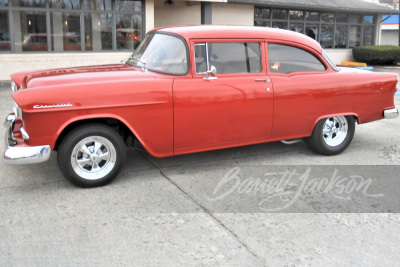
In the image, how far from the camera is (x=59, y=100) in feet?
13.9

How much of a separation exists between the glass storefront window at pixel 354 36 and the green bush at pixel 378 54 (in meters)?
1.17

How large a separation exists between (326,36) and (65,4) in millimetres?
14391

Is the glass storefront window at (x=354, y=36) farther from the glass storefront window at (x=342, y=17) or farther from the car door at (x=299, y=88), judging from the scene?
the car door at (x=299, y=88)

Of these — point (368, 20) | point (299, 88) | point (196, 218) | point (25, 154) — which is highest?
point (368, 20)

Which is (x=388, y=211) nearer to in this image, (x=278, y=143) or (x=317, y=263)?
(x=317, y=263)

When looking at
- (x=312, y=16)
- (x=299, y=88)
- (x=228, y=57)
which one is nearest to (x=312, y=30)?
(x=312, y=16)

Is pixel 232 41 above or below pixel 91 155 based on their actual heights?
above

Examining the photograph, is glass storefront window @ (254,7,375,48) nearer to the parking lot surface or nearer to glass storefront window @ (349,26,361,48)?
glass storefront window @ (349,26,361,48)

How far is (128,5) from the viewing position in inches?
643

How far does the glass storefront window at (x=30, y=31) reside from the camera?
14.4 meters

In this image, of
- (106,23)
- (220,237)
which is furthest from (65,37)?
(220,237)

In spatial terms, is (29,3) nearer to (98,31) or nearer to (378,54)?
(98,31)

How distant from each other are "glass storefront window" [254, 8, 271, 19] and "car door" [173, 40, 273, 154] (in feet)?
53.8

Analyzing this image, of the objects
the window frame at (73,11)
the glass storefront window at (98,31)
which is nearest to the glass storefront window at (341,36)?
the window frame at (73,11)
